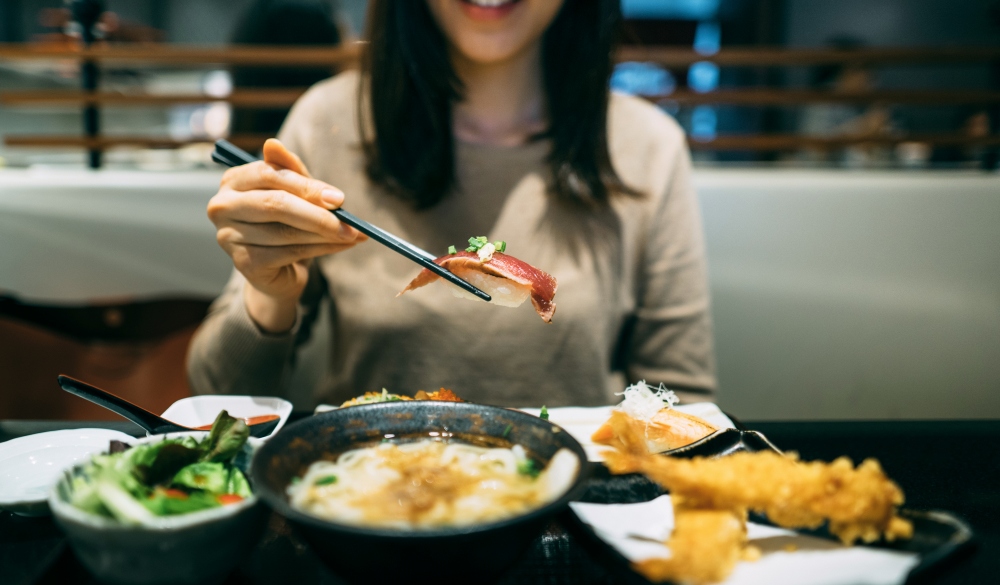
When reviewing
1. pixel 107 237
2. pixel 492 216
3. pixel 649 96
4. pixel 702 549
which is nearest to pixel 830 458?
pixel 702 549

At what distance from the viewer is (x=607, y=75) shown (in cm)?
189

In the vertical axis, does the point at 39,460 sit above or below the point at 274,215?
below

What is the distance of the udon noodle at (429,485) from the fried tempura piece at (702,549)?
128mm

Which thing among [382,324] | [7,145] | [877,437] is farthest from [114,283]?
[877,437]

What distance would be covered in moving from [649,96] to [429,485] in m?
2.06

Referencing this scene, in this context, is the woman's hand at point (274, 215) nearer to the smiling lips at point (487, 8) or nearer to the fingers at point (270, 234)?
the fingers at point (270, 234)

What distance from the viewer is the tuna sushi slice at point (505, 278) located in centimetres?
112

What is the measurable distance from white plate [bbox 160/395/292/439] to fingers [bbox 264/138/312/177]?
1.51 feet

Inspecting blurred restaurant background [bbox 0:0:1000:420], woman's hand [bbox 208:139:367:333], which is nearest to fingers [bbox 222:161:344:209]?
woman's hand [bbox 208:139:367:333]

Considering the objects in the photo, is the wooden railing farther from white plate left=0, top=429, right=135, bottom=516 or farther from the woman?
white plate left=0, top=429, right=135, bottom=516

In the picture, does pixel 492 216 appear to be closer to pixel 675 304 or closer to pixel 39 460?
pixel 675 304

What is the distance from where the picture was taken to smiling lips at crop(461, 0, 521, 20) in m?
1.68

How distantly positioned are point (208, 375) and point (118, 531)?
46.9 inches

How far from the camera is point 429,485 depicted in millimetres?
792
